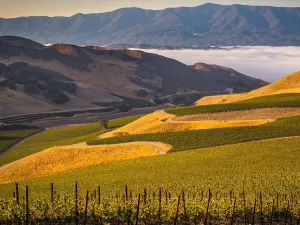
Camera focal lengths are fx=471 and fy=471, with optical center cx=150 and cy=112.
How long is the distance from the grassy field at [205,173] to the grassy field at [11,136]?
51133mm

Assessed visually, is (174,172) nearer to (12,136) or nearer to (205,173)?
(205,173)

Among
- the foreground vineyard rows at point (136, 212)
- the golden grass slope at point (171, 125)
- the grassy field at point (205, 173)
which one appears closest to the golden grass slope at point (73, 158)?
the grassy field at point (205, 173)

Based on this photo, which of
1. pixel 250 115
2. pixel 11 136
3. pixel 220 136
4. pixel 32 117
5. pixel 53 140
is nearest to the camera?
pixel 220 136

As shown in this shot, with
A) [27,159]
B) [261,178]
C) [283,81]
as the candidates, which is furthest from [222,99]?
[261,178]

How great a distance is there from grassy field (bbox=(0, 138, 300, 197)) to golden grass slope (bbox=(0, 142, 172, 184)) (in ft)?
22.4

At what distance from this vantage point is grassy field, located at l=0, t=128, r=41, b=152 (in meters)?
112

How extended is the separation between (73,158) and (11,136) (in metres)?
59.6

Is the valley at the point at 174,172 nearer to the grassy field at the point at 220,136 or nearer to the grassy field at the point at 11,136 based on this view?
the grassy field at the point at 220,136

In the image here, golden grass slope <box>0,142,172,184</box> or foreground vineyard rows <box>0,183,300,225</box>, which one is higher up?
foreground vineyard rows <box>0,183,300,225</box>

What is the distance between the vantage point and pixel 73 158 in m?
76.0

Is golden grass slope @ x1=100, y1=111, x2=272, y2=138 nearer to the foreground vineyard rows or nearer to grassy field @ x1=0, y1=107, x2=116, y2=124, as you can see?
→ the foreground vineyard rows

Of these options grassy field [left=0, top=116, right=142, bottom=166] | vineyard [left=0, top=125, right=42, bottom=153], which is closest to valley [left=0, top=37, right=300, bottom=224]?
grassy field [left=0, top=116, right=142, bottom=166]

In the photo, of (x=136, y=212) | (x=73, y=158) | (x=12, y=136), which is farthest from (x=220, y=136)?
(x=12, y=136)

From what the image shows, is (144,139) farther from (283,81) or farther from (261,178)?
(283,81)
